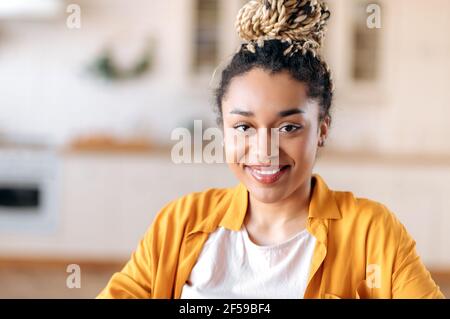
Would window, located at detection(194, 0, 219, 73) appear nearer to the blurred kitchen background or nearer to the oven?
the blurred kitchen background

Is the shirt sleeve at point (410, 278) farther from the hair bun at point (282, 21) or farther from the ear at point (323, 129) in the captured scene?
the hair bun at point (282, 21)

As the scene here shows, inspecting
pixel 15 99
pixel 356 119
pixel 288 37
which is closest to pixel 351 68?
pixel 356 119

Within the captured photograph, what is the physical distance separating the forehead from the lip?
2.6 inches

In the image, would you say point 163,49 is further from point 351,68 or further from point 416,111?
point 416,111

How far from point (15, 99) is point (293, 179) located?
3.73m

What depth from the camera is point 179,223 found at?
2.86ft

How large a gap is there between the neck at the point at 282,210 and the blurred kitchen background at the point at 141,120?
8.06ft

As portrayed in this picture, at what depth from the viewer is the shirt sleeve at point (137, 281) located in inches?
34.5

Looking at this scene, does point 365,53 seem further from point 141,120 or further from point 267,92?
point 267,92

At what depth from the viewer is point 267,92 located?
0.79 meters

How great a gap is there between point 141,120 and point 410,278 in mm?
3520

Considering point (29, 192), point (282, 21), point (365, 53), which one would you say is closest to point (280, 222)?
point (282, 21)

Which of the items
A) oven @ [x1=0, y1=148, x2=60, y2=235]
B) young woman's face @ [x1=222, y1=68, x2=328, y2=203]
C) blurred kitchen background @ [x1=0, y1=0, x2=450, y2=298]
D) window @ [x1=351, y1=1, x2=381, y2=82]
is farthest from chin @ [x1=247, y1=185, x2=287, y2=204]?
window @ [x1=351, y1=1, x2=381, y2=82]

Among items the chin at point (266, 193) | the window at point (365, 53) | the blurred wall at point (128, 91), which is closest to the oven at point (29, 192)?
the blurred wall at point (128, 91)
